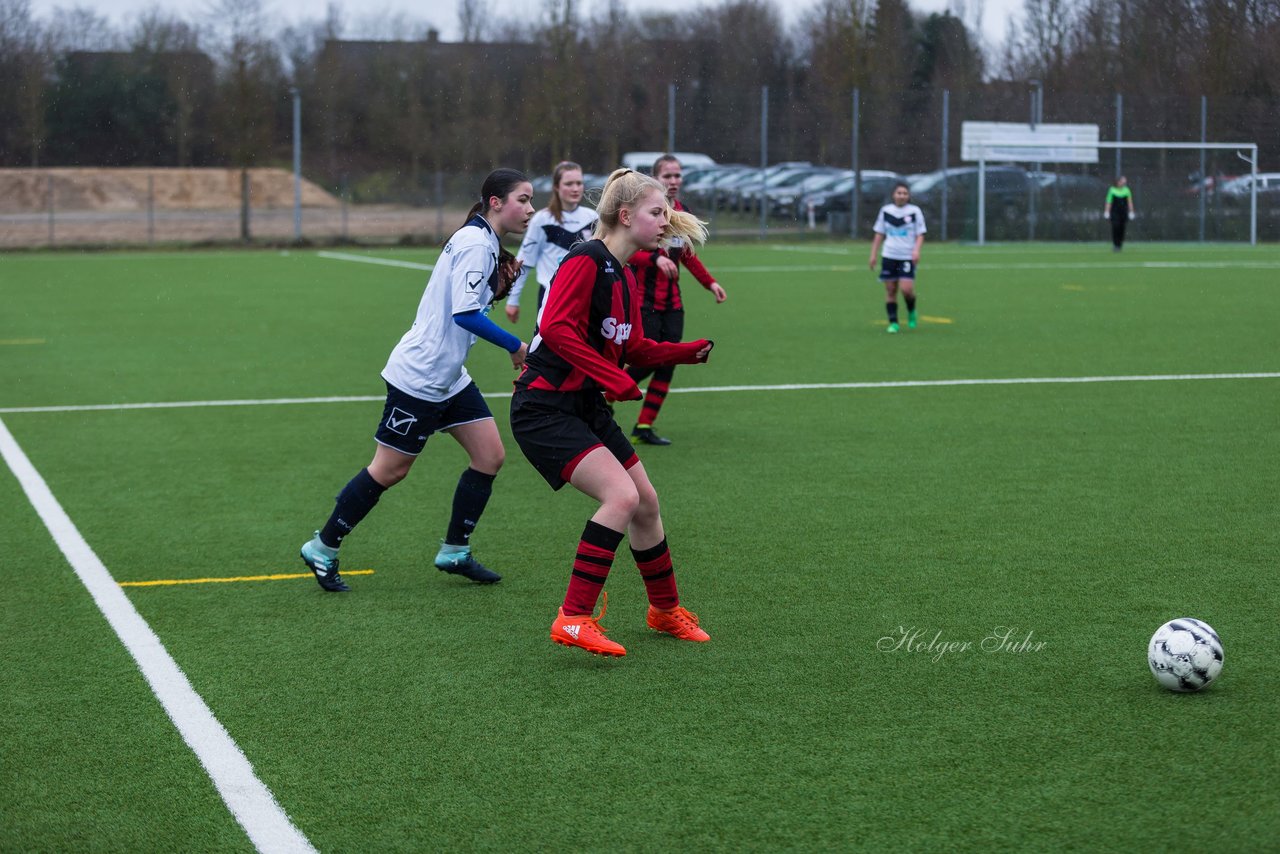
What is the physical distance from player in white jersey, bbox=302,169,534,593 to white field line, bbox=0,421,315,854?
82 centimetres

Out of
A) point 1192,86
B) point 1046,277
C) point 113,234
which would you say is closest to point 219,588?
point 1046,277

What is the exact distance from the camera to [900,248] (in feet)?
59.2

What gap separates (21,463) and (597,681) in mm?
A: 5807

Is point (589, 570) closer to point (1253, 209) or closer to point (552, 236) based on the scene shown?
point (552, 236)

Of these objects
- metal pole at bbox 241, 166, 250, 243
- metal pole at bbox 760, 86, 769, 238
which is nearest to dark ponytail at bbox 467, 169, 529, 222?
metal pole at bbox 241, 166, 250, 243

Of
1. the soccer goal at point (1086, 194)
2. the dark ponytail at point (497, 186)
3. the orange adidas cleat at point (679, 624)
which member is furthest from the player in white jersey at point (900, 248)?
the soccer goal at point (1086, 194)

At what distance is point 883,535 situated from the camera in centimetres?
735

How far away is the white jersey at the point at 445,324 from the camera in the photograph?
607 cm

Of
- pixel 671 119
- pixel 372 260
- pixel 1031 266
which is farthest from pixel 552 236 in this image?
pixel 671 119

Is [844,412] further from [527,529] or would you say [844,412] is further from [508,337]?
[508,337]

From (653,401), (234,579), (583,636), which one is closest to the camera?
(583,636)

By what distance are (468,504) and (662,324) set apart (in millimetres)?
4178

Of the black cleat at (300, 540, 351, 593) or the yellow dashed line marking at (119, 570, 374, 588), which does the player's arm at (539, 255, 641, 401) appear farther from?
the yellow dashed line marking at (119, 570, 374, 588)

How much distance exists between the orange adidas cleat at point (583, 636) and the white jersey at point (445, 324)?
131 cm
